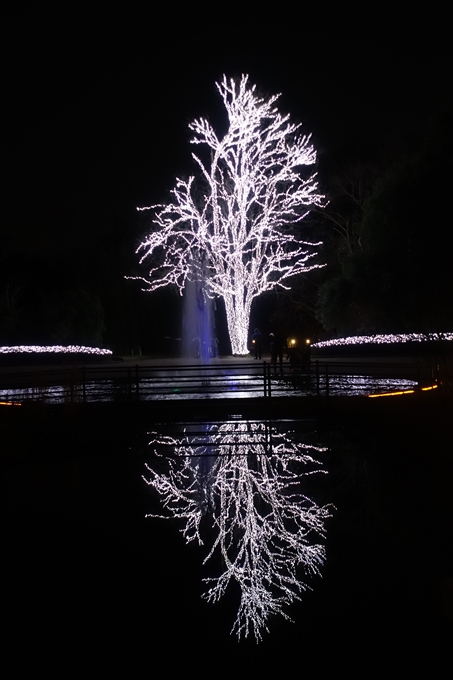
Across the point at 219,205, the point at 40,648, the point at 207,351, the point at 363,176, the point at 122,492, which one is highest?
the point at 363,176

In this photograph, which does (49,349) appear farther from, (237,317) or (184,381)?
(184,381)

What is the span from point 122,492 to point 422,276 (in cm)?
1890

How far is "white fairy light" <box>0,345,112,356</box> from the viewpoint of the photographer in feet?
128

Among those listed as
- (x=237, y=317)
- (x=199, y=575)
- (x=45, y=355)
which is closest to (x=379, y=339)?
(x=237, y=317)

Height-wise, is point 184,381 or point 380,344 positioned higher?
point 380,344

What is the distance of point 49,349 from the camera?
134 ft

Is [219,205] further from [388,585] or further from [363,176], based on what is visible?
[388,585]

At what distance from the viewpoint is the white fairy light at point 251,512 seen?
6031 millimetres

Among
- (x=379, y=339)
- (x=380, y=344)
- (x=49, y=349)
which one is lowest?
(x=380, y=344)

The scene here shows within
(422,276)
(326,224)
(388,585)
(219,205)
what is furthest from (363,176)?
(388,585)

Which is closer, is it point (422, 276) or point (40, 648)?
point (40, 648)

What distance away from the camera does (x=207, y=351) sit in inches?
1786

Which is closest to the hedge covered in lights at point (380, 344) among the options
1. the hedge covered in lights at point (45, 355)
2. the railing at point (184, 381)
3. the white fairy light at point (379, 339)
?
the white fairy light at point (379, 339)

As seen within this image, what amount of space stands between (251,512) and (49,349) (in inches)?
1336
